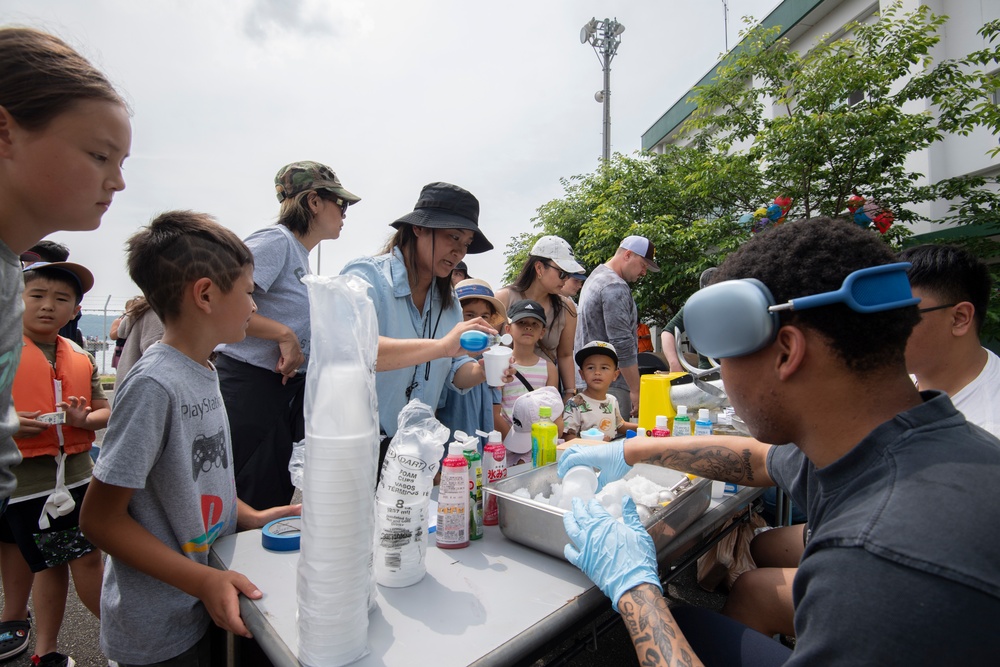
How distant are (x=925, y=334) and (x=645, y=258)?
2842mm

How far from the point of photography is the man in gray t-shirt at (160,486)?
1.33 m

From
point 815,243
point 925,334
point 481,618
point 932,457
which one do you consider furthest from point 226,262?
point 925,334

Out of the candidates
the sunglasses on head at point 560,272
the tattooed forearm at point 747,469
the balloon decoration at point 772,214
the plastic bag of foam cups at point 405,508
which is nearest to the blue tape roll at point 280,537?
the plastic bag of foam cups at point 405,508

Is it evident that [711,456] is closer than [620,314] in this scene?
Yes

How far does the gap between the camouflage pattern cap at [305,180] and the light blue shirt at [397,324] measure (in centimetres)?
67

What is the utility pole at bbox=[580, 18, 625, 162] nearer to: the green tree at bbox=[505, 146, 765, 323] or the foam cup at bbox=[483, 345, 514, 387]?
the green tree at bbox=[505, 146, 765, 323]

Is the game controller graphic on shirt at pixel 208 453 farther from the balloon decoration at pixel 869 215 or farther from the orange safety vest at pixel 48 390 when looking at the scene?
the balloon decoration at pixel 869 215

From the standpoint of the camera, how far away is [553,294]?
4191 mm

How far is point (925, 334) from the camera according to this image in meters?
2.07

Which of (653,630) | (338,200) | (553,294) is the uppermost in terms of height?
(338,200)

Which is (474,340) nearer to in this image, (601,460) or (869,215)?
(601,460)

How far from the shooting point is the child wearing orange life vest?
2.35 m

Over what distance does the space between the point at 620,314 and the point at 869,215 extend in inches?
211

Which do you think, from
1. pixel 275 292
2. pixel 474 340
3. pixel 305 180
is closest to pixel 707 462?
pixel 474 340
